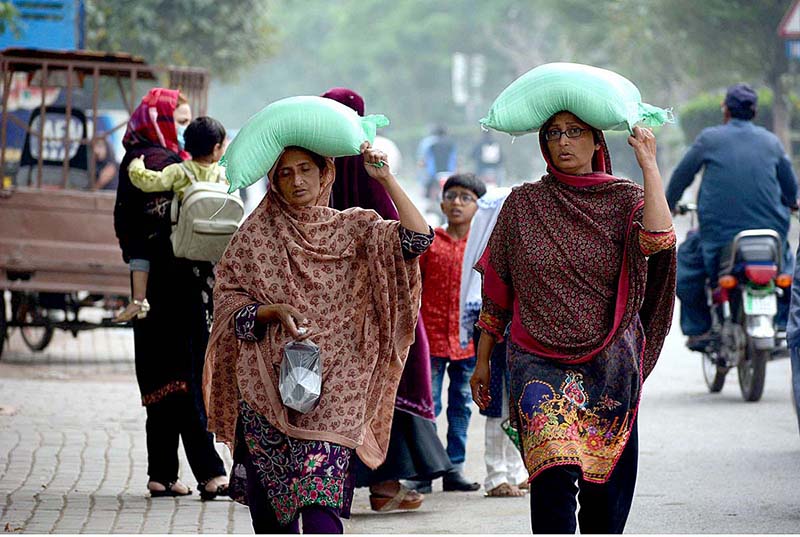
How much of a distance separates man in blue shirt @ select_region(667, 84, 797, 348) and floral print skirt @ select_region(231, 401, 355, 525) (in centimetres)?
583

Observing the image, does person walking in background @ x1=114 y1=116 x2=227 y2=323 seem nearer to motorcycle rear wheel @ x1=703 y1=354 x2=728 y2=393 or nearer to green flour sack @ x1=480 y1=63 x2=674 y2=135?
green flour sack @ x1=480 y1=63 x2=674 y2=135

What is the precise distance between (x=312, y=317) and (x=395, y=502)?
245 cm

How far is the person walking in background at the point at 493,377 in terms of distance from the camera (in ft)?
25.3

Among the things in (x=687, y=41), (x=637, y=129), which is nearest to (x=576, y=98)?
(x=637, y=129)

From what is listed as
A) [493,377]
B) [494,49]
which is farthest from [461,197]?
[494,49]

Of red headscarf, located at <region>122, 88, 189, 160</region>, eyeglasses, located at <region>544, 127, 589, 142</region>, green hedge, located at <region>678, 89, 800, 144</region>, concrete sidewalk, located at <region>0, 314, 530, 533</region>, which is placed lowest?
concrete sidewalk, located at <region>0, 314, 530, 533</region>

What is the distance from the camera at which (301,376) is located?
4.90m

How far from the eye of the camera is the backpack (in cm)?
704

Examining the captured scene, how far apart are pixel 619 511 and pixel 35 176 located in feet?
32.5

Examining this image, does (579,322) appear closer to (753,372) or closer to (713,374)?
(753,372)

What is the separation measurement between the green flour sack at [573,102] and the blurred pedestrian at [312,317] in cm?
45

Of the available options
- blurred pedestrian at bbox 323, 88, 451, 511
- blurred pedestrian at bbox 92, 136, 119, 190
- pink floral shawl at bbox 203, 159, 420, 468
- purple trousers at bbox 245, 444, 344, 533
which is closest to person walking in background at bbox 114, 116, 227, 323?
blurred pedestrian at bbox 323, 88, 451, 511

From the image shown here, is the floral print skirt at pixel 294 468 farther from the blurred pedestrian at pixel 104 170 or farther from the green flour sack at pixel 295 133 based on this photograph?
the blurred pedestrian at pixel 104 170

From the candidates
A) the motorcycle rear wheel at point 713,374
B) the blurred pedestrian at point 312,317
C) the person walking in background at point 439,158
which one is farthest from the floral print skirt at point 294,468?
the person walking in background at point 439,158
